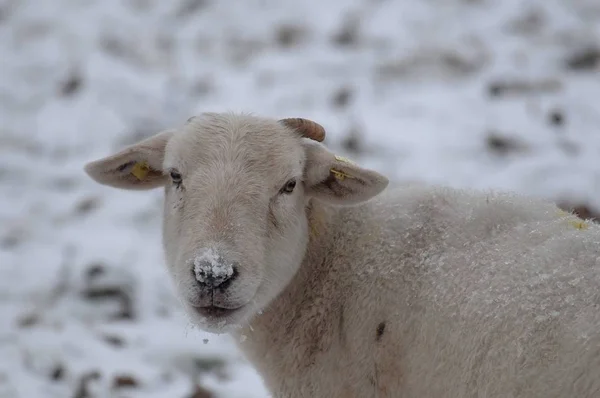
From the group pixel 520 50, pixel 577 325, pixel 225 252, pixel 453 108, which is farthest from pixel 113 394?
pixel 520 50

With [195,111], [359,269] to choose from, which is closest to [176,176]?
[359,269]

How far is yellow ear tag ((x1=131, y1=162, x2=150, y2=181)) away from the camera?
14.6 feet

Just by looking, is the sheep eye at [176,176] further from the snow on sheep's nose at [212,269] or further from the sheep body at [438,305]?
the sheep body at [438,305]

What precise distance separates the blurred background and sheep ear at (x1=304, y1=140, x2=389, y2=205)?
224cm

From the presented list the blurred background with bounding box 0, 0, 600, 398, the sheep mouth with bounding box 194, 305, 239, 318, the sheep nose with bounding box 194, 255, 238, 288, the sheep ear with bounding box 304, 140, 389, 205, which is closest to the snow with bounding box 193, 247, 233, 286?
the sheep nose with bounding box 194, 255, 238, 288

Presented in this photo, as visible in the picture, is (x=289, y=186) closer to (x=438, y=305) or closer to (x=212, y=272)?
(x=212, y=272)

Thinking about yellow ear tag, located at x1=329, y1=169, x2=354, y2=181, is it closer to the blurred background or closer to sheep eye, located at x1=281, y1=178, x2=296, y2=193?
sheep eye, located at x1=281, y1=178, x2=296, y2=193

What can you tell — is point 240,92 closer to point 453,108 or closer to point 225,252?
point 453,108

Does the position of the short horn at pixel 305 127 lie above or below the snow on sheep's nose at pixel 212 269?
above

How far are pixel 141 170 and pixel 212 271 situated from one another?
1.32 m

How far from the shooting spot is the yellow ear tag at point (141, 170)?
444 centimetres

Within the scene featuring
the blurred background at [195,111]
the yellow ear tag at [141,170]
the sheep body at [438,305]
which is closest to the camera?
the sheep body at [438,305]

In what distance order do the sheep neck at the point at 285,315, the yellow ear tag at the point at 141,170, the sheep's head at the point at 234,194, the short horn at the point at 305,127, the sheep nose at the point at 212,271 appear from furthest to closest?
Result: the yellow ear tag at the point at 141,170, the short horn at the point at 305,127, the sheep neck at the point at 285,315, the sheep's head at the point at 234,194, the sheep nose at the point at 212,271

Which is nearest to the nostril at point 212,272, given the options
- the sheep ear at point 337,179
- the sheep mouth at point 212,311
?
the sheep mouth at point 212,311
